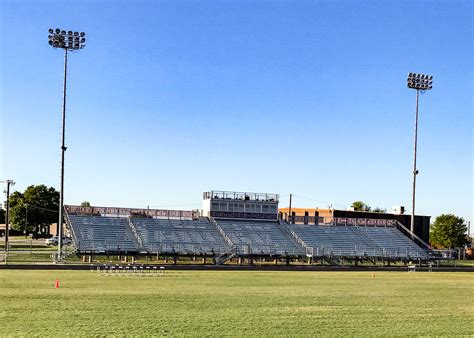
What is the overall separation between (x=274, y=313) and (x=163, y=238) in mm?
33999

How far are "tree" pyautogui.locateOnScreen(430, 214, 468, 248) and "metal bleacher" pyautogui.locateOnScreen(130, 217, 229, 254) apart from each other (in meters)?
44.1

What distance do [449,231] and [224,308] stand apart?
7564 cm

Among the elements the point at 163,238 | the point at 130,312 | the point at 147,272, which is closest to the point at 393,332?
the point at 130,312

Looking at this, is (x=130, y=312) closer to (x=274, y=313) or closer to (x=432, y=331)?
(x=274, y=313)

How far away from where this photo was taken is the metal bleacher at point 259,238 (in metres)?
50.8

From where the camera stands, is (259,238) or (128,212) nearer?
(259,238)

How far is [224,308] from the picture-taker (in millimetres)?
19109

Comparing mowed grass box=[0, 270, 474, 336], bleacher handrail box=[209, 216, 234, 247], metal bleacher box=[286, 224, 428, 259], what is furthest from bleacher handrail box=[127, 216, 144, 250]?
mowed grass box=[0, 270, 474, 336]

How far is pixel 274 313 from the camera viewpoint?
1836 cm

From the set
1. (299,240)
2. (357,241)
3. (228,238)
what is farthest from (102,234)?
(357,241)

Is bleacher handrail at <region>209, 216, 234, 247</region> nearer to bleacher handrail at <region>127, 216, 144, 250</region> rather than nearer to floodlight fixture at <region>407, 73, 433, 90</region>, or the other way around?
bleacher handrail at <region>127, 216, 144, 250</region>

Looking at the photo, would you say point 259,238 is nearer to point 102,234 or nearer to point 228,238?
point 228,238

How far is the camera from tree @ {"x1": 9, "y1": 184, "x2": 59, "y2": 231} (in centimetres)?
9975

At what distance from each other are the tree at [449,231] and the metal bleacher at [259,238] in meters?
37.5
